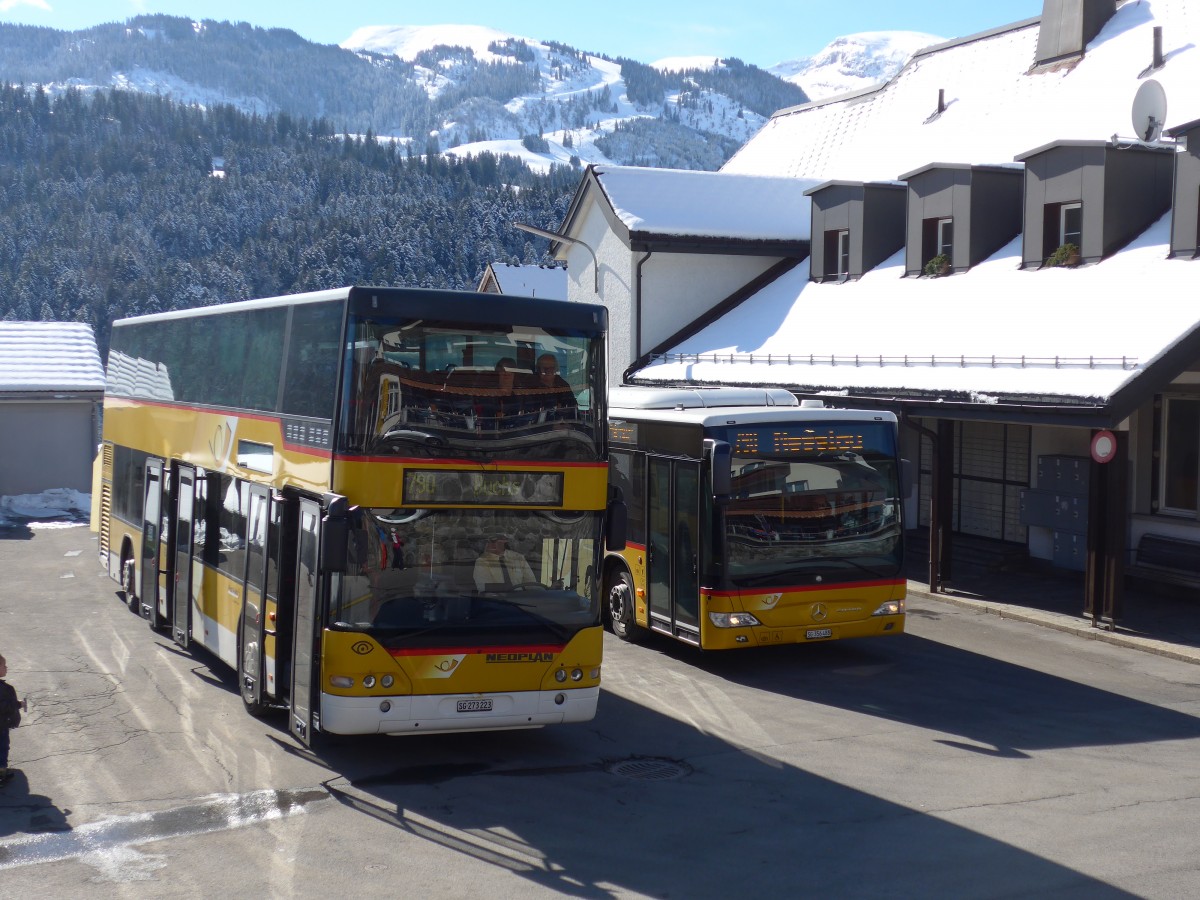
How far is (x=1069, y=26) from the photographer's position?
27203 mm

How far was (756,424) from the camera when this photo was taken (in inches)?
573

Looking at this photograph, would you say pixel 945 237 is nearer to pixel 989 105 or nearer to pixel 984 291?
pixel 984 291

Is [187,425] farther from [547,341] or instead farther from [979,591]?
[979,591]

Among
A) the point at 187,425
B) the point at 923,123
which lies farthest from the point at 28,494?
the point at 923,123

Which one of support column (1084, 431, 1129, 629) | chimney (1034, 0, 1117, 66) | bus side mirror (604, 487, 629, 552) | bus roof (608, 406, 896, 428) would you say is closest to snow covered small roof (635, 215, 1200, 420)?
support column (1084, 431, 1129, 629)

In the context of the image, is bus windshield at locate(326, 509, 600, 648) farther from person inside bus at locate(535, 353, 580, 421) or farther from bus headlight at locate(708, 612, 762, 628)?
bus headlight at locate(708, 612, 762, 628)

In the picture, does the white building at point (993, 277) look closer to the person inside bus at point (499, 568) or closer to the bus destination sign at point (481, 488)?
the bus destination sign at point (481, 488)

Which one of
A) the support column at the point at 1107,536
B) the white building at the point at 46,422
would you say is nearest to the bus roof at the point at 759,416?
the support column at the point at 1107,536

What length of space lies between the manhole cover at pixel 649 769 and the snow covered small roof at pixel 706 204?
62.1ft

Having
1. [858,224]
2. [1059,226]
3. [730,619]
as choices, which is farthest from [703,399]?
[858,224]

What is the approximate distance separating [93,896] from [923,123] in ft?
86.5

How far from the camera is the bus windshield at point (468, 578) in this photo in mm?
10086

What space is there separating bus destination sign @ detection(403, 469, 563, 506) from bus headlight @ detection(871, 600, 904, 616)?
19.2 ft

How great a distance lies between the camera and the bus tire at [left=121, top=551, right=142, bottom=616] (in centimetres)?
1825
